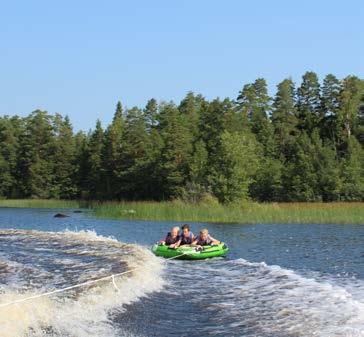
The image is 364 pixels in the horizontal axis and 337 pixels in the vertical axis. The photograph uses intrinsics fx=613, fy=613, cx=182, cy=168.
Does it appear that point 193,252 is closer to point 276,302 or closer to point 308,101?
point 276,302

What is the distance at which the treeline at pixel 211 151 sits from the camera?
6206 centimetres

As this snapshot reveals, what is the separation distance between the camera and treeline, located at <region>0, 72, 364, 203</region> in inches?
2443

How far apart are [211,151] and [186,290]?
58.5 metres

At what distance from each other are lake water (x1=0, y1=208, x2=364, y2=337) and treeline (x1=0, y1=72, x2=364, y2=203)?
84.5 feet

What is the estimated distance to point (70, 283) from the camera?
588 inches

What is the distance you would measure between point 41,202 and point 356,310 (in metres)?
64.6

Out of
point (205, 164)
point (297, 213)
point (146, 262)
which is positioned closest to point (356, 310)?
point (146, 262)

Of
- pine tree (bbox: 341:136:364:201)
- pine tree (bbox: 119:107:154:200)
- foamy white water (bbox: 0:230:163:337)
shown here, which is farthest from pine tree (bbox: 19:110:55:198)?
foamy white water (bbox: 0:230:163:337)

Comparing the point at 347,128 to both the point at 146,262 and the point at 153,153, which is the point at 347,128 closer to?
the point at 153,153

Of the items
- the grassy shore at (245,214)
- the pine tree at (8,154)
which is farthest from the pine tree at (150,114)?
the grassy shore at (245,214)

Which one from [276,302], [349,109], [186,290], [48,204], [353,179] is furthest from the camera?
[349,109]

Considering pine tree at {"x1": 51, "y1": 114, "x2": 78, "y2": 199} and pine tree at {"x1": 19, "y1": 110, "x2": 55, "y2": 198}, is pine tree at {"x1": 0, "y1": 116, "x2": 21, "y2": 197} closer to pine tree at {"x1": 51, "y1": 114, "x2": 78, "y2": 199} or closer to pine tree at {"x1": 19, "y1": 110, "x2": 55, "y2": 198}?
pine tree at {"x1": 19, "y1": 110, "x2": 55, "y2": 198}

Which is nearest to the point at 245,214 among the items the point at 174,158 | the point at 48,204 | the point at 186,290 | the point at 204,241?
the point at 204,241

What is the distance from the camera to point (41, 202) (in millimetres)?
72938
